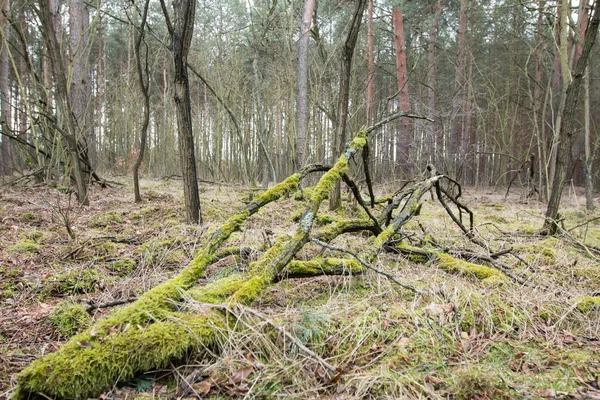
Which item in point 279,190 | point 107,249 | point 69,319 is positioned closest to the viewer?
point 69,319

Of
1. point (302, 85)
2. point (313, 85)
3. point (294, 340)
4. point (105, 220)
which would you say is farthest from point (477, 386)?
point (313, 85)

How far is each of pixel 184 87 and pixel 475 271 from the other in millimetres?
3780

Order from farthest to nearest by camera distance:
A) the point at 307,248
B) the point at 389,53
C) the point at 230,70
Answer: the point at 389,53, the point at 230,70, the point at 307,248

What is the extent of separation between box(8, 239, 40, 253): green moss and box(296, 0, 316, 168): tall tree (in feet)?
22.2

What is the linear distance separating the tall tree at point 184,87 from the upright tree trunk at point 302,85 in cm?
531

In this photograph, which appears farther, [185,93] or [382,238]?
[185,93]

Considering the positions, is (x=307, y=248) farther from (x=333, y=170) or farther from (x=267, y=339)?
(x=267, y=339)

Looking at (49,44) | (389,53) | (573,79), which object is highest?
(389,53)

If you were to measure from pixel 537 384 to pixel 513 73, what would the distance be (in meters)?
17.8

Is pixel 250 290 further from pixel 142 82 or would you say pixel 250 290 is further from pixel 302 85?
pixel 302 85

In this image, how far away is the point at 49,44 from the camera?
222 inches

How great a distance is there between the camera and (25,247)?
3.70 meters

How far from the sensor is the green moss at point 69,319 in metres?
2.14

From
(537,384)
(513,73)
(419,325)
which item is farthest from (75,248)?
(513,73)
